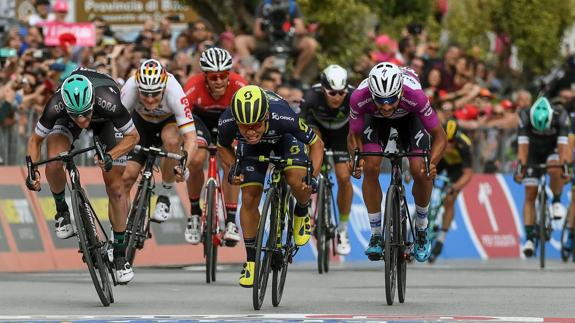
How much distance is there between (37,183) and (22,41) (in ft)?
30.5

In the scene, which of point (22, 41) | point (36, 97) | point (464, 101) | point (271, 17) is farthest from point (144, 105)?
point (464, 101)

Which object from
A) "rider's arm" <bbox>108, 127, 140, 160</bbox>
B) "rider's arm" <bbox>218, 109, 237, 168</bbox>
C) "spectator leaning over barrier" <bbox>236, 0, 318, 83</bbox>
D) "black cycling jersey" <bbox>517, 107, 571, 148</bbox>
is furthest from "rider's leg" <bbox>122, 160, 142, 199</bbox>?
"spectator leaning over barrier" <bbox>236, 0, 318, 83</bbox>

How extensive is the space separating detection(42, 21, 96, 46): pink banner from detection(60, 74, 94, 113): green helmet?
→ 858cm

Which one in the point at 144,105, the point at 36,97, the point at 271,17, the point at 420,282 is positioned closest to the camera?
the point at 144,105

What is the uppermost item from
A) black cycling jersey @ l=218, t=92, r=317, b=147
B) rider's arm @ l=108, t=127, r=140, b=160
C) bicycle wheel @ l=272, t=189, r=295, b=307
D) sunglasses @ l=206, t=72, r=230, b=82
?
sunglasses @ l=206, t=72, r=230, b=82

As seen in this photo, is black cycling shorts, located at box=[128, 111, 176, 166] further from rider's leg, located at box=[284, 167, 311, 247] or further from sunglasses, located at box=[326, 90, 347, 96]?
rider's leg, located at box=[284, 167, 311, 247]

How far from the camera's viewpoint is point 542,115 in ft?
70.2

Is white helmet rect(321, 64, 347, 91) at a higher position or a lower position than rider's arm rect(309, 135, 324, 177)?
higher

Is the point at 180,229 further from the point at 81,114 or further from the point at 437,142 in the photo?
the point at 81,114

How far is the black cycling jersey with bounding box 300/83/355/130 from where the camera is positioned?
732 inches

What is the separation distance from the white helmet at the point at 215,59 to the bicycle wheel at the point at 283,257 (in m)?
3.01

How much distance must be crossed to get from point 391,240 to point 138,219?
9.75 ft

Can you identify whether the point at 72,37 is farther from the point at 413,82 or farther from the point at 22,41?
the point at 413,82

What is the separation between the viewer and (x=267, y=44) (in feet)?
81.6
